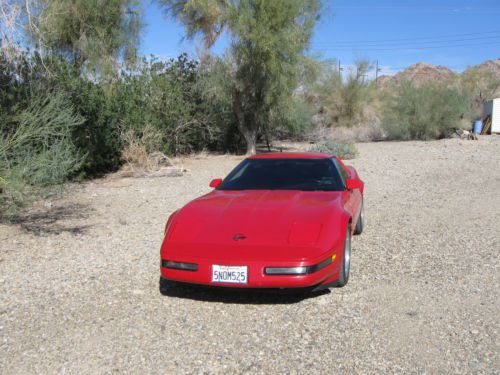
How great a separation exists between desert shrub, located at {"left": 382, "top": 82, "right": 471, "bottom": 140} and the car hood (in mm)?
26091

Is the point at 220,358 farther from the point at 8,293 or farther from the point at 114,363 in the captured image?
the point at 8,293

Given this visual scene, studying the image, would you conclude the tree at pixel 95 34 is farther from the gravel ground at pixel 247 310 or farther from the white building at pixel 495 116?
the white building at pixel 495 116

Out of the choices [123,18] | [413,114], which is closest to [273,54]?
[123,18]

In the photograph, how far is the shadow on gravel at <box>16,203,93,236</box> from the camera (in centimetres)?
859

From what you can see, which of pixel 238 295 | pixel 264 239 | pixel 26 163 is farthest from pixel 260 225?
pixel 26 163

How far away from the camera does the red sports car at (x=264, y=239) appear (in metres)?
4.72

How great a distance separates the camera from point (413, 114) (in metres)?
30.8

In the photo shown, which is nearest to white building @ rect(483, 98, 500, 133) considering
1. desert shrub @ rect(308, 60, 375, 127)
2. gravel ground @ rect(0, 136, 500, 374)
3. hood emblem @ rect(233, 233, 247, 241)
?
desert shrub @ rect(308, 60, 375, 127)

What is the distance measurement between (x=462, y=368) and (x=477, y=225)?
16.8ft

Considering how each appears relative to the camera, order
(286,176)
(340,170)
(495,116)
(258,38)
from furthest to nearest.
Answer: (495,116), (258,38), (340,170), (286,176)

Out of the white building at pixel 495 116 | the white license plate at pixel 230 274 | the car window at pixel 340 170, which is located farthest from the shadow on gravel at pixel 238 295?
the white building at pixel 495 116

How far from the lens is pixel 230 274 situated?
476 cm

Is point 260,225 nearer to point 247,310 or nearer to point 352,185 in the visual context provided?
point 247,310

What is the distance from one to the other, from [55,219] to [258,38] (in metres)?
11.2
